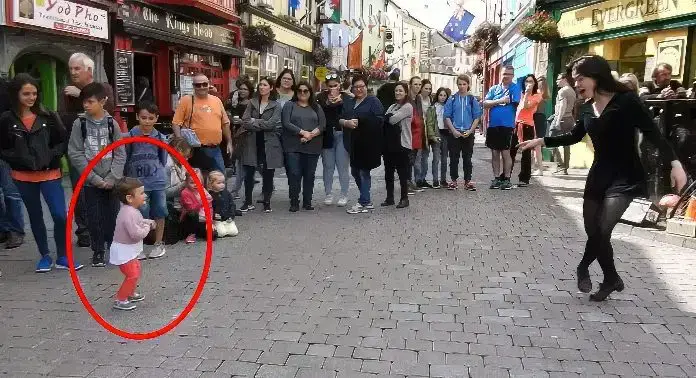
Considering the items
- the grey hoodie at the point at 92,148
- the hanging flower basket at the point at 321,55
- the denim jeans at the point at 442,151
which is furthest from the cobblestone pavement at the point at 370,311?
the hanging flower basket at the point at 321,55

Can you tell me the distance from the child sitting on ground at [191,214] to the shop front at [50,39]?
15.5 ft

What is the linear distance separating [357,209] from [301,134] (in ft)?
4.42

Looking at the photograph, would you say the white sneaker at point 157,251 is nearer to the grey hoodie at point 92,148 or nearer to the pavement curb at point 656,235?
the grey hoodie at point 92,148

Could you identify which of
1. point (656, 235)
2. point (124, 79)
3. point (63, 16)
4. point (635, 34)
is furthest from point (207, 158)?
point (635, 34)

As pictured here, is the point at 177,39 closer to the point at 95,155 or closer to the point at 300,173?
the point at 300,173

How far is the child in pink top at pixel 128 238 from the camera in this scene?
16.0ft

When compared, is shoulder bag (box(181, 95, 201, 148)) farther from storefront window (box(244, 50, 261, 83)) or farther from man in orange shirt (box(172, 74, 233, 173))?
storefront window (box(244, 50, 261, 83))

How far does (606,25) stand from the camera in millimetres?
14555

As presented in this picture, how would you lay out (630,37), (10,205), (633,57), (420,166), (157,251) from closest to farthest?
1. (157,251)
2. (10,205)
3. (420,166)
4. (630,37)
5. (633,57)

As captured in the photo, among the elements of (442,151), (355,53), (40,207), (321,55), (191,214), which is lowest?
(191,214)

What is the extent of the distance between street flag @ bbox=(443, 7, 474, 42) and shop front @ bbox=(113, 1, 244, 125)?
30.0 feet

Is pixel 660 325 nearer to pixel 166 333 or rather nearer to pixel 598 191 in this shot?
pixel 598 191

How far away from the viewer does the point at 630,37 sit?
1412cm

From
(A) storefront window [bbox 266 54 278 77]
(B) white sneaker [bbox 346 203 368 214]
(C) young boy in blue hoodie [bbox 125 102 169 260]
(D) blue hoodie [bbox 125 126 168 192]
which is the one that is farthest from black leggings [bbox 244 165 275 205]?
(A) storefront window [bbox 266 54 278 77]
